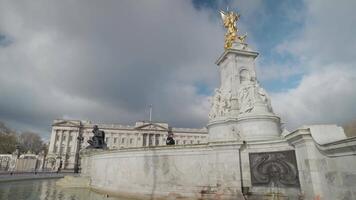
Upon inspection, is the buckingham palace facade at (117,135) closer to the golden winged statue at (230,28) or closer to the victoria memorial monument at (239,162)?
the golden winged statue at (230,28)

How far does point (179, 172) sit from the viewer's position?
36.0ft

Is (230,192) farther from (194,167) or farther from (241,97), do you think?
(241,97)

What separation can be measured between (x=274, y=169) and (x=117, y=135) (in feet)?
257

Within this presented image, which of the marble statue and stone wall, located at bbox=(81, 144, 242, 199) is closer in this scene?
stone wall, located at bbox=(81, 144, 242, 199)

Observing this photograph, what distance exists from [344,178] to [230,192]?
508 centimetres

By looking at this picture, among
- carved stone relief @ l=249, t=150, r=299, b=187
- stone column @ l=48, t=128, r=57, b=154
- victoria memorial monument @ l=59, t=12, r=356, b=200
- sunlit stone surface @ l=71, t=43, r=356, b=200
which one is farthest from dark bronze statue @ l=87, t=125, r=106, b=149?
stone column @ l=48, t=128, r=57, b=154

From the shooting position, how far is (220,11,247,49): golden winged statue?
63.4 ft

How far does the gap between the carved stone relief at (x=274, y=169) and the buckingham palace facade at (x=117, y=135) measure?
72.0 m

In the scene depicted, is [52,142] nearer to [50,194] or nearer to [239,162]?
[50,194]

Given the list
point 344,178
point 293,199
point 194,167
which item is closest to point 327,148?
point 344,178

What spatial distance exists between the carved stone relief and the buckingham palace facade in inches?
2835

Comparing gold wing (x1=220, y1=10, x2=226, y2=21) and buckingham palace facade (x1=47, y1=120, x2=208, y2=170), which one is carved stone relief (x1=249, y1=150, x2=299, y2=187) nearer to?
gold wing (x1=220, y1=10, x2=226, y2=21)

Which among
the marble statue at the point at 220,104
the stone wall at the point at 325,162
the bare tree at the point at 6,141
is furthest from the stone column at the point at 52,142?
the stone wall at the point at 325,162

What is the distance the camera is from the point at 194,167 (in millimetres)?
10805
